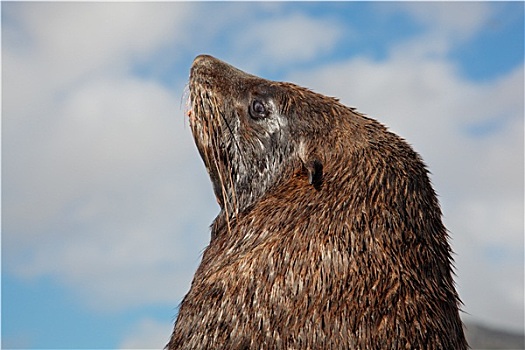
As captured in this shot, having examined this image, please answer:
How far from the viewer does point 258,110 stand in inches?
363

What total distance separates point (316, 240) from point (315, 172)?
733 millimetres

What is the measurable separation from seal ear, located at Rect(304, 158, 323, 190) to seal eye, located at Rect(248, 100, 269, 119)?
0.97 m

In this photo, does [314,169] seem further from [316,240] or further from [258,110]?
[258,110]

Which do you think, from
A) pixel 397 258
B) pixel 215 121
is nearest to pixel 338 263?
pixel 397 258

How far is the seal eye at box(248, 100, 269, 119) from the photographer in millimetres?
9156

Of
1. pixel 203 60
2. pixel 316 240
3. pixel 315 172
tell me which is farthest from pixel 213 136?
pixel 316 240

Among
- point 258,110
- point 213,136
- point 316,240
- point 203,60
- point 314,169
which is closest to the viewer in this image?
point 316,240

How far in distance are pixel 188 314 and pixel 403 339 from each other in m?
2.10

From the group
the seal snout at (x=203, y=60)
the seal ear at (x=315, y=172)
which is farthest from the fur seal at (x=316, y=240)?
the seal snout at (x=203, y=60)

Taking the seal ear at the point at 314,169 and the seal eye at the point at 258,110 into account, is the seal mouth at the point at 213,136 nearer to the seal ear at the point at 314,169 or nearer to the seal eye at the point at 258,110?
the seal eye at the point at 258,110

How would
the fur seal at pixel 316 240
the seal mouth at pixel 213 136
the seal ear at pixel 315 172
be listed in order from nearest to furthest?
the fur seal at pixel 316 240 < the seal ear at pixel 315 172 < the seal mouth at pixel 213 136

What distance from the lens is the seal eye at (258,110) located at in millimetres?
9156

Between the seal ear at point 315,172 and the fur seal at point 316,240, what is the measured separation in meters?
0.01

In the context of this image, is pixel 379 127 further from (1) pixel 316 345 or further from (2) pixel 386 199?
(1) pixel 316 345
